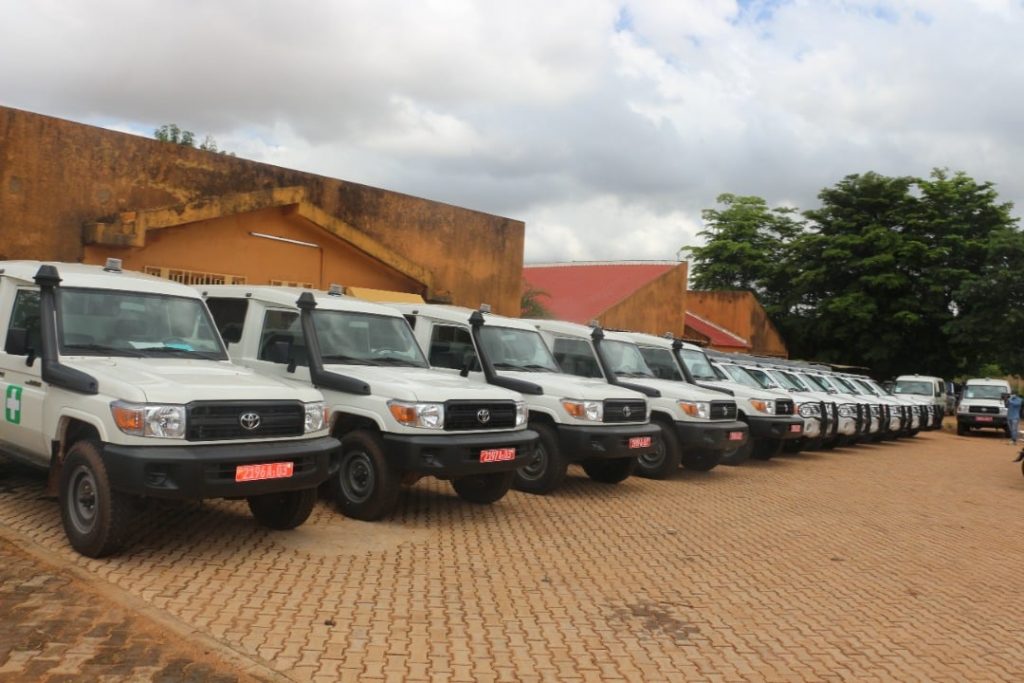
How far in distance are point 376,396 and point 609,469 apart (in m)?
4.30

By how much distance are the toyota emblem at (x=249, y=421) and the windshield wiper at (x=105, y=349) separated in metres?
1.28

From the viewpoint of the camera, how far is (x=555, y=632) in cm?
544

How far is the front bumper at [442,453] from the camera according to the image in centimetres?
754

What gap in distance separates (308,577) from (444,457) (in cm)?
181

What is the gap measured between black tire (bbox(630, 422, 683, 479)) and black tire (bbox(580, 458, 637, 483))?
0.80 metres

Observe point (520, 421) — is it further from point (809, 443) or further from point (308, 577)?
Answer: point (809, 443)

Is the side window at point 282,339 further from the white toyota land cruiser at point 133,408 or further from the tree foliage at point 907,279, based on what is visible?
the tree foliage at point 907,279

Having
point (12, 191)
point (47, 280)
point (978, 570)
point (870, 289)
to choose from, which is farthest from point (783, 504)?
point (870, 289)

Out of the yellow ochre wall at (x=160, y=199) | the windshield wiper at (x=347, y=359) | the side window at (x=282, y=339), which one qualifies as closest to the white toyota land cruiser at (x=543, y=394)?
the windshield wiper at (x=347, y=359)

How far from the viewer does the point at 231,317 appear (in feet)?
29.6

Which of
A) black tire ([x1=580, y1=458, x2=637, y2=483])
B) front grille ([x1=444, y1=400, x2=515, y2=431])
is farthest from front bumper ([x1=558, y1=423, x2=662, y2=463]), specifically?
front grille ([x1=444, y1=400, x2=515, y2=431])

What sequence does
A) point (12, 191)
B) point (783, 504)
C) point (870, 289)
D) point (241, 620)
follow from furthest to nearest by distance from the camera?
1. point (870, 289)
2. point (12, 191)
3. point (783, 504)
4. point (241, 620)

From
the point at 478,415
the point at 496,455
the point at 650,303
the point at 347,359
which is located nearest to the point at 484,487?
the point at 496,455

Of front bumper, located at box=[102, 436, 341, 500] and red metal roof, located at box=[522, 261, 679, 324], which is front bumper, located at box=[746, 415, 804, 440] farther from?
red metal roof, located at box=[522, 261, 679, 324]
